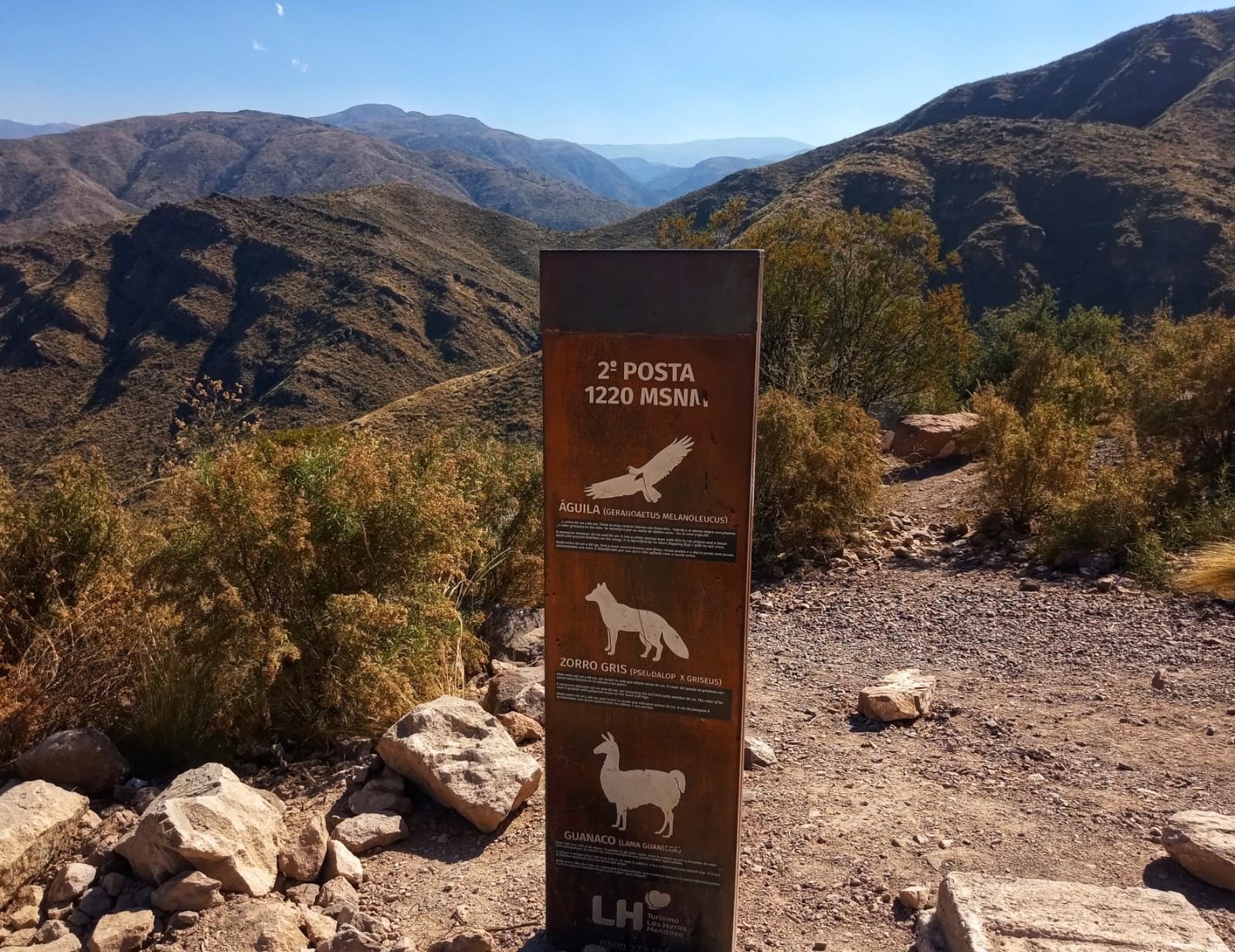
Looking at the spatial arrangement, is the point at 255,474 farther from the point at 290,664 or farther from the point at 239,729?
the point at 239,729

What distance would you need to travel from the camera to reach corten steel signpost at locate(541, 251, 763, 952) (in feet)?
8.81

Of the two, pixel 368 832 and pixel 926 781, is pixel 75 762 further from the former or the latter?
pixel 926 781

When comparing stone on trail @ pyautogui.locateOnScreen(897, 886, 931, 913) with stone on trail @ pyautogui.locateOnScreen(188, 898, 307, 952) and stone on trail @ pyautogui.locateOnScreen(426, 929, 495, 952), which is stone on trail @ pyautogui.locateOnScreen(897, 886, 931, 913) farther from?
stone on trail @ pyautogui.locateOnScreen(188, 898, 307, 952)

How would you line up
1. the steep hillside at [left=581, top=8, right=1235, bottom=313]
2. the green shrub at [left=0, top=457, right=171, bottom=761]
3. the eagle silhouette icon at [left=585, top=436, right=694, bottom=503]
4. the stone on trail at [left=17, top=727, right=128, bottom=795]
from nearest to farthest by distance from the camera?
1. the eagle silhouette icon at [left=585, top=436, right=694, bottom=503]
2. the stone on trail at [left=17, top=727, right=128, bottom=795]
3. the green shrub at [left=0, top=457, right=171, bottom=761]
4. the steep hillside at [left=581, top=8, right=1235, bottom=313]

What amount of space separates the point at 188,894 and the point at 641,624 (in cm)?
200

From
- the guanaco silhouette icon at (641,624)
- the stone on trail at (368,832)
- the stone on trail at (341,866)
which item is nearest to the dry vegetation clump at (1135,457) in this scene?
the guanaco silhouette icon at (641,624)

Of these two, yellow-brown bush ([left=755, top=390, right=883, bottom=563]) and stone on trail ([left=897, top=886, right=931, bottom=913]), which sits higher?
yellow-brown bush ([left=755, top=390, right=883, bottom=563])

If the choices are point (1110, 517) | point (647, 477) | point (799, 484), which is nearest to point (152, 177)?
point (799, 484)

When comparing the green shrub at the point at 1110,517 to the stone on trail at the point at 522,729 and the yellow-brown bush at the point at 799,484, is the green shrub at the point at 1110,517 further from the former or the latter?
the stone on trail at the point at 522,729

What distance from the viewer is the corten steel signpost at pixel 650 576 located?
269 cm

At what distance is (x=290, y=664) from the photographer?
4.86m

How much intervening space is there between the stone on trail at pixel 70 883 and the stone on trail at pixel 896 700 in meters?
3.86

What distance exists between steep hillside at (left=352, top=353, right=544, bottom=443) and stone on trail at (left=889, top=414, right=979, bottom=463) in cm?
1866

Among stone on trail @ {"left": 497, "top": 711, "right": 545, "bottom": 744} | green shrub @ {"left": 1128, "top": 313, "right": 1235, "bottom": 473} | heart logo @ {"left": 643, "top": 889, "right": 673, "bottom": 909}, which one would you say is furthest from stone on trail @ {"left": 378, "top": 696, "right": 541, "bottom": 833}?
green shrub @ {"left": 1128, "top": 313, "right": 1235, "bottom": 473}
